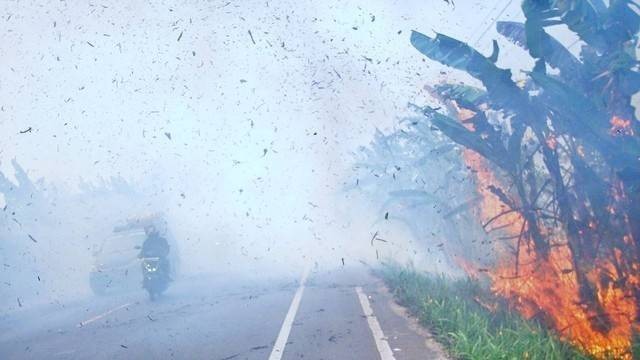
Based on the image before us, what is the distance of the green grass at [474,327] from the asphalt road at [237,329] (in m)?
0.30

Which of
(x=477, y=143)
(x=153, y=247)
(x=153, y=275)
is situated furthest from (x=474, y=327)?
(x=153, y=247)

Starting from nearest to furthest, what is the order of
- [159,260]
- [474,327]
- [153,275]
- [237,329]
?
[474,327], [237,329], [153,275], [159,260]

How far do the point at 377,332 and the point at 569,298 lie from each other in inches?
103

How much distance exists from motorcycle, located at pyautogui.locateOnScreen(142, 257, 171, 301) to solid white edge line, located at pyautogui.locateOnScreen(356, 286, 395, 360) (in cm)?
589

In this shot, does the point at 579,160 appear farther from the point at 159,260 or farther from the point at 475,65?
the point at 159,260

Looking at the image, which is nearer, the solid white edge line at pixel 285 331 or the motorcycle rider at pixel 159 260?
the solid white edge line at pixel 285 331

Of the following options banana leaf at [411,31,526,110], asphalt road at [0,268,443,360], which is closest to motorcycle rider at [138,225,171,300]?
asphalt road at [0,268,443,360]

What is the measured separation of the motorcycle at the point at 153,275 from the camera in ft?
44.7

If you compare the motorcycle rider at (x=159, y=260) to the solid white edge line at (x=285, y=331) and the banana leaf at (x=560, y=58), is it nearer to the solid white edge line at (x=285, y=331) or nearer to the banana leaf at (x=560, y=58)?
the solid white edge line at (x=285, y=331)

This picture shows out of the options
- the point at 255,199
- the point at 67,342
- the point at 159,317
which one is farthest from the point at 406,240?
the point at 255,199

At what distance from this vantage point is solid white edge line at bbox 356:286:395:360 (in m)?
6.14

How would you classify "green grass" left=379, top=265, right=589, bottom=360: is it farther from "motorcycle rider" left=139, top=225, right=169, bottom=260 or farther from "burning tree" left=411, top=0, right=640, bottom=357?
"motorcycle rider" left=139, top=225, right=169, bottom=260

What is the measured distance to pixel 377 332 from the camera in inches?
292

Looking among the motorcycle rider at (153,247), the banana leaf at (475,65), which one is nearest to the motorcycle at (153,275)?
the motorcycle rider at (153,247)
